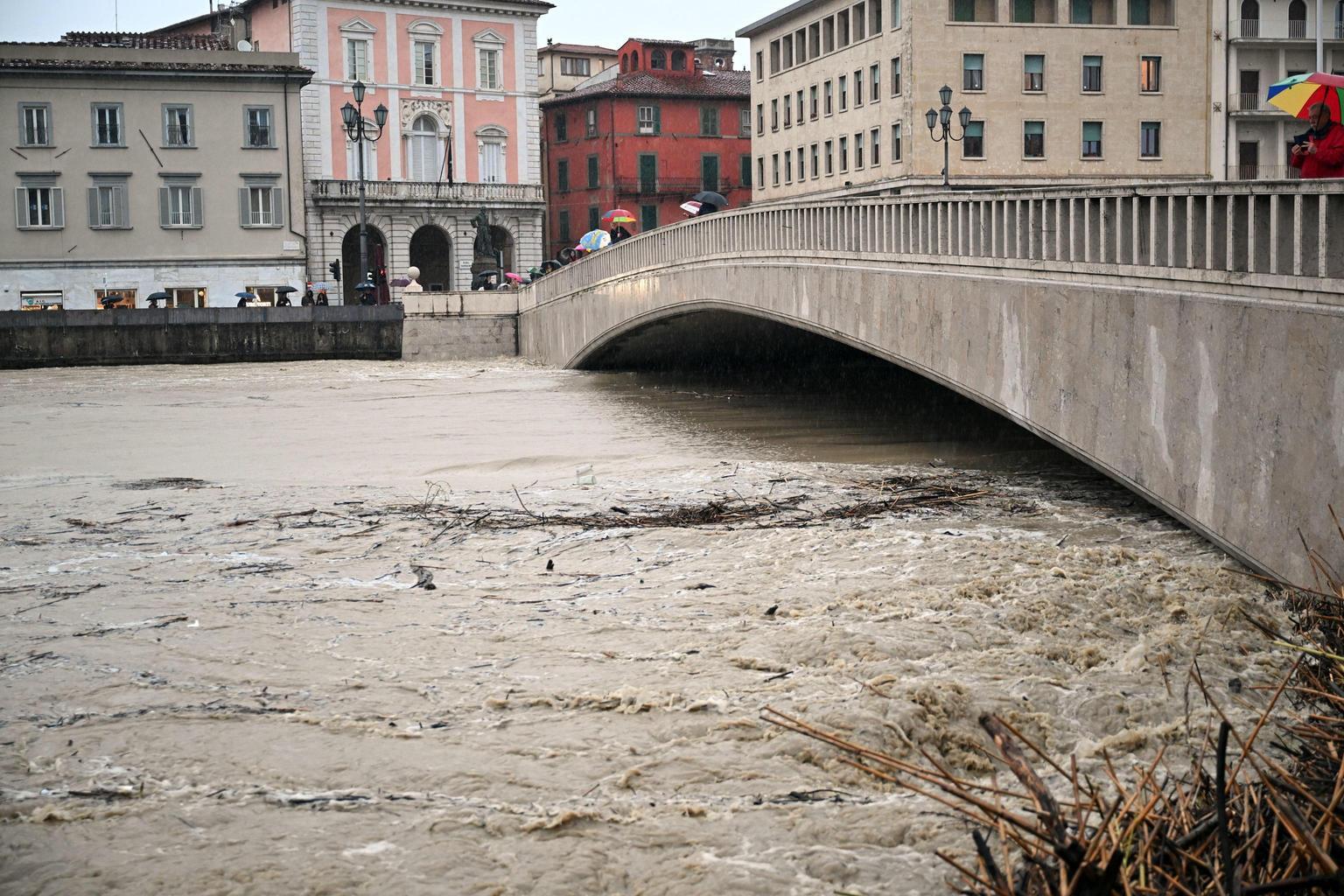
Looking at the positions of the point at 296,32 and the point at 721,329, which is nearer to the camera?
the point at 721,329

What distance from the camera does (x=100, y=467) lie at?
16.3 meters

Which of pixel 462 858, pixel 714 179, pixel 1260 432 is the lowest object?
pixel 462 858

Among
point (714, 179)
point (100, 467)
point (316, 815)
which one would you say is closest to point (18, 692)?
point (316, 815)

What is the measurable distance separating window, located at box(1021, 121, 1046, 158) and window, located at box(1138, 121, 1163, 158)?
295cm

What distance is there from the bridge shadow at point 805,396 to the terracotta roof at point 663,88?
115ft

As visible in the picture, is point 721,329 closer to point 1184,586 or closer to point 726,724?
point 1184,586

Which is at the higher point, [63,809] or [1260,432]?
[1260,432]

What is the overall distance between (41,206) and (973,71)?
1081 inches

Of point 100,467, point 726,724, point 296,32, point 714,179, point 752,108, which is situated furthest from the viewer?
point 714,179

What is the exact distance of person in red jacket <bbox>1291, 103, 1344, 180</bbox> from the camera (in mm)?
9883

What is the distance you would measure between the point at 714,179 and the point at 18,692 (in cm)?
6192

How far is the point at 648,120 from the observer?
2608 inches

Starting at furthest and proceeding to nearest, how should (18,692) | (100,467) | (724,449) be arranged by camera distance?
(724,449) → (100,467) → (18,692)

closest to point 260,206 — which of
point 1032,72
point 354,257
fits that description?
point 354,257
